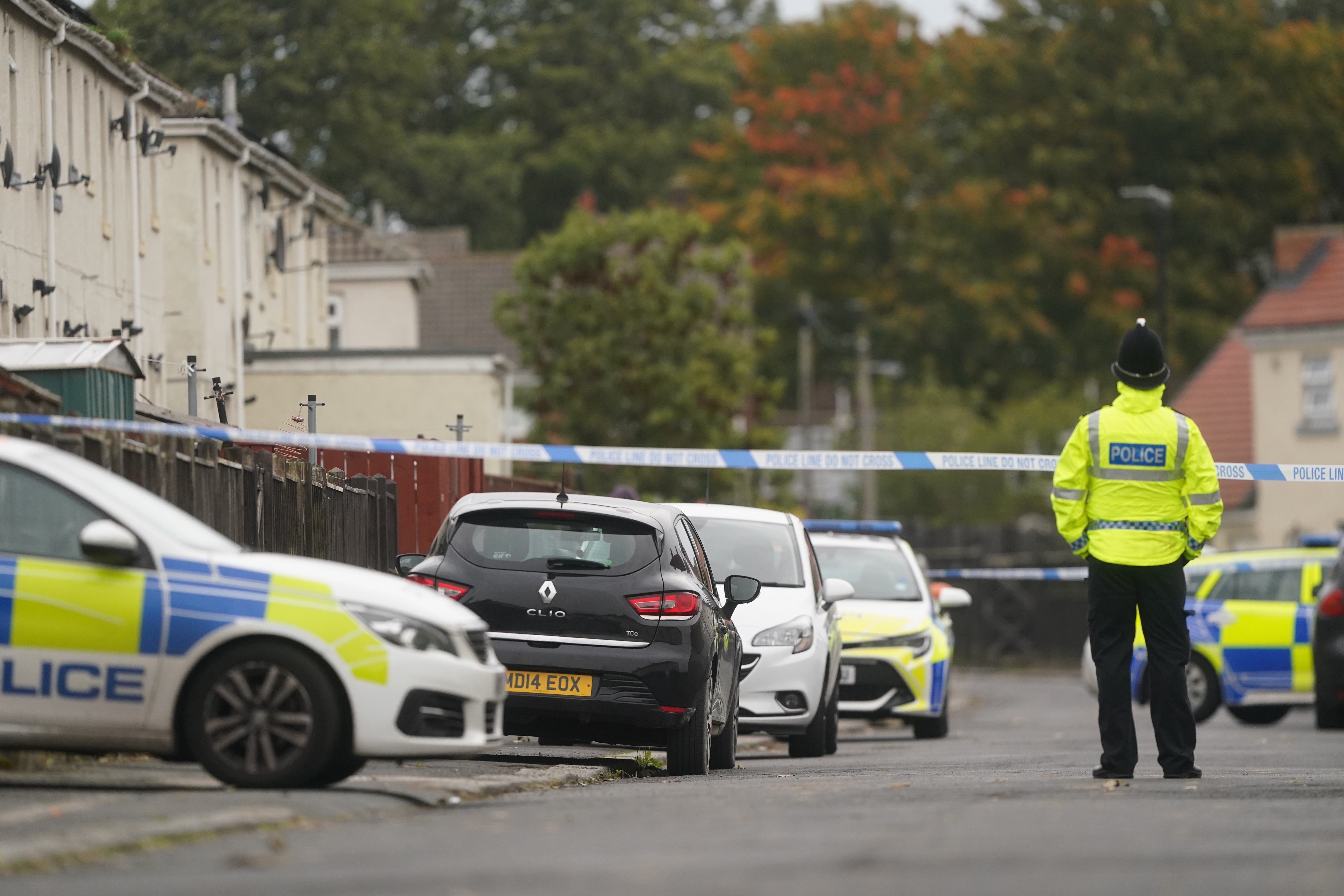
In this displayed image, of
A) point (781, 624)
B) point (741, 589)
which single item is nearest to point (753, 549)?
point (781, 624)

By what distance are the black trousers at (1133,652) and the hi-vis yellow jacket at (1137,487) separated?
0.37ft

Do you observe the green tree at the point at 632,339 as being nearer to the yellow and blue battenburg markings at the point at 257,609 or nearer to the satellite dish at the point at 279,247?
the satellite dish at the point at 279,247

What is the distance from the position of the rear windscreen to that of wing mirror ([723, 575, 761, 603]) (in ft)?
5.56

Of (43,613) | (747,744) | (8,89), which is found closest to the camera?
(43,613)

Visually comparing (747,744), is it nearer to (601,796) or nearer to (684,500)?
(601,796)

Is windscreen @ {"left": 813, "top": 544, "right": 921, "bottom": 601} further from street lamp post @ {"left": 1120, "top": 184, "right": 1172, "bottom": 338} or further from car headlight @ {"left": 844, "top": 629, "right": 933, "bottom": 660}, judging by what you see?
street lamp post @ {"left": 1120, "top": 184, "right": 1172, "bottom": 338}

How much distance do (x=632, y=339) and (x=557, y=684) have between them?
2979 centimetres

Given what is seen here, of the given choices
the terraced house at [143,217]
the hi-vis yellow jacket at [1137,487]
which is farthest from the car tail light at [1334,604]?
the terraced house at [143,217]

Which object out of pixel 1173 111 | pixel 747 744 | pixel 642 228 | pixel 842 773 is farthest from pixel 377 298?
pixel 842 773

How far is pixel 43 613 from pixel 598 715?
3334mm

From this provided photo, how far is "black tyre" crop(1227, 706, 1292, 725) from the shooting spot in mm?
24250

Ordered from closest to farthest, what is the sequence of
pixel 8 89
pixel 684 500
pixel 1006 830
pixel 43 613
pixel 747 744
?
pixel 1006 830, pixel 43 613, pixel 747 744, pixel 8 89, pixel 684 500

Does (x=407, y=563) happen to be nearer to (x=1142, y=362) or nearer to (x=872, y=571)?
(x=1142, y=362)

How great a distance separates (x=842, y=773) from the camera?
517 inches
